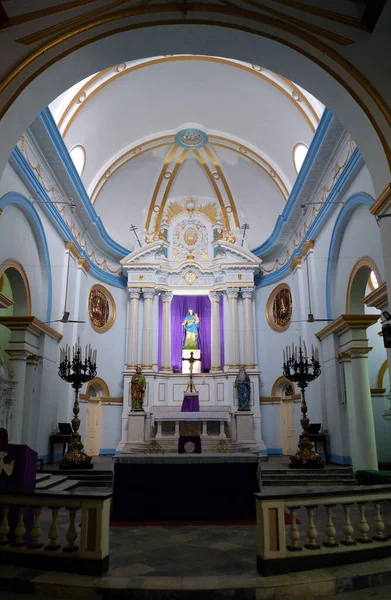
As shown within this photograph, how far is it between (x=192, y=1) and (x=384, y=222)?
4.20 metres

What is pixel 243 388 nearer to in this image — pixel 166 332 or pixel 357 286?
pixel 166 332

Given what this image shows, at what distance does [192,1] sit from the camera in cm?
715

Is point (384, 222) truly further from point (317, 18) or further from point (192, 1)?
point (192, 1)

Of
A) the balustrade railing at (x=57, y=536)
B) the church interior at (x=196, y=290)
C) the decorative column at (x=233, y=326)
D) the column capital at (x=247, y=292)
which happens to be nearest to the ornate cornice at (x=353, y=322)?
the church interior at (x=196, y=290)

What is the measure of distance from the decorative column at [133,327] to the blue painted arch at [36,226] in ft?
15.9

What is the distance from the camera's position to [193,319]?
59.0ft

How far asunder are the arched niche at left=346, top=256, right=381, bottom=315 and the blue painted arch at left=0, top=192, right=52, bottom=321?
23.5ft

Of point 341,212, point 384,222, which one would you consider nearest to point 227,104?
point 341,212

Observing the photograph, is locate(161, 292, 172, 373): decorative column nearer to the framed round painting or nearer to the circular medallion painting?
the framed round painting

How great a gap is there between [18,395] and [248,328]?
340 inches

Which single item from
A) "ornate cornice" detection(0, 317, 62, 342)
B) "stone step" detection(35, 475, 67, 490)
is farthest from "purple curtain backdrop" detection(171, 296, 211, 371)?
"stone step" detection(35, 475, 67, 490)

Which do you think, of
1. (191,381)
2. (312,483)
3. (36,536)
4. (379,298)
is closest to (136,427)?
(191,381)

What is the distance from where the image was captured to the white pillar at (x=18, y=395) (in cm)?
1051

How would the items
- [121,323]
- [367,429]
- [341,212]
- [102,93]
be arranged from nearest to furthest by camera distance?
1. [367,429]
2. [341,212]
3. [102,93]
4. [121,323]
